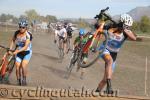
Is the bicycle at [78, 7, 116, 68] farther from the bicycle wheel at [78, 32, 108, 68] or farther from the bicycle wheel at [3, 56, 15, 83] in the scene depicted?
the bicycle wheel at [3, 56, 15, 83]

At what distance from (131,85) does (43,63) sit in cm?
647

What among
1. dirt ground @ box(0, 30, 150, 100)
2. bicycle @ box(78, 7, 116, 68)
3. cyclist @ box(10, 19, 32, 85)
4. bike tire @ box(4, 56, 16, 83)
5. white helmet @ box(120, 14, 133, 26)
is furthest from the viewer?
dirt ground @ box(0, 30, 150, 100)

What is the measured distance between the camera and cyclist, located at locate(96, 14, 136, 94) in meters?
12.6

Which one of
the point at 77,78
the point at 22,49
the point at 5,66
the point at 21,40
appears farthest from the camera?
the point at 77,78

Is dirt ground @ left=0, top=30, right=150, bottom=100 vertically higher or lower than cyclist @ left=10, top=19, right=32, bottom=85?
lower

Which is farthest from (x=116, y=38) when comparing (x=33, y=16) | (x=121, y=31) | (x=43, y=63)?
(x=33, y=16)

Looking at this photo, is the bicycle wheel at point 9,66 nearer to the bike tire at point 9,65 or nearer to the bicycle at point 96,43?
the bike tire at point 9,65

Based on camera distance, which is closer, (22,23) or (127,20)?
(127,20)

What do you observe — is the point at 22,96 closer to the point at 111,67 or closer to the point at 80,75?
the point at 111,67

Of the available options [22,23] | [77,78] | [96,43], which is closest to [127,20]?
[96,43]

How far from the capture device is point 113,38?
1291cm

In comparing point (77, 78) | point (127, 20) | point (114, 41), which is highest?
point (127, 20)

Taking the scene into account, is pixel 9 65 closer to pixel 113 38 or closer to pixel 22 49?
pixel 22 49

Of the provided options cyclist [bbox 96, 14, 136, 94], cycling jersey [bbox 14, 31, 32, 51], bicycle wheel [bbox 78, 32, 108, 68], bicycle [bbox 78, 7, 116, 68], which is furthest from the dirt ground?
cyclist [bbox 96, 14, 136, 94]
